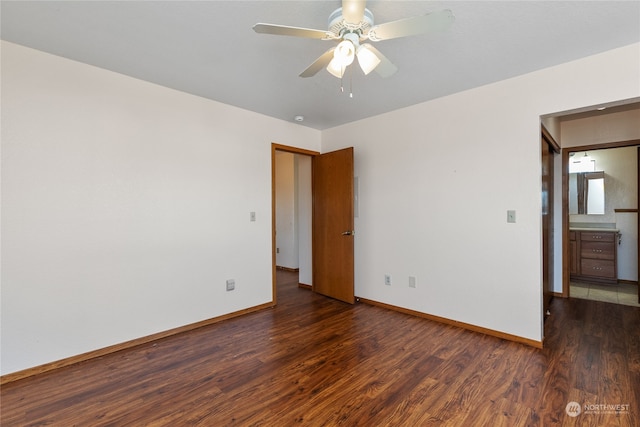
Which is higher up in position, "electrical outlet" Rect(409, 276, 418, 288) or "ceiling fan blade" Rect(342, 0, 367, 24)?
"ceiling fan blade" Rect(342, 0, 367, 24)

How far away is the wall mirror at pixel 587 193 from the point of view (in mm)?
4961

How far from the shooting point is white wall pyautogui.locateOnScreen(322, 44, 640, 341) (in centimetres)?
262

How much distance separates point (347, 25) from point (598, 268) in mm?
5552

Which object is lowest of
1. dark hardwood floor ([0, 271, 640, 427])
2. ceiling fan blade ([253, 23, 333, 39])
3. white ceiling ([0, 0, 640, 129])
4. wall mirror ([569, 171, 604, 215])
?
dark hardwood floor ([0, 271, 640, 427])

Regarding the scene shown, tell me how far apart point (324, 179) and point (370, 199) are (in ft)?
2.45

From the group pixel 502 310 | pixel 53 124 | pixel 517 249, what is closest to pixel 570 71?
pixel 517 249

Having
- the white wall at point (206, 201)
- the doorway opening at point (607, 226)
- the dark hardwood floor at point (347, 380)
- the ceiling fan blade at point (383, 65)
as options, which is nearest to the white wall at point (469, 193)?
the white wall at point (206, 201)

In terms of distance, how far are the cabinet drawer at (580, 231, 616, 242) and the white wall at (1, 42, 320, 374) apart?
17.0 feet

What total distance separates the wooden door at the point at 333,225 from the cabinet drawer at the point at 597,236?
154 inches

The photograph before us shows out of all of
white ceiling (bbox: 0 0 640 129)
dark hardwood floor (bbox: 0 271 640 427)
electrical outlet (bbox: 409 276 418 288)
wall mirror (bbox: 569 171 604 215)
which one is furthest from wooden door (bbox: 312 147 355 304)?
wall mirror (bbox: 569 171 604 215)

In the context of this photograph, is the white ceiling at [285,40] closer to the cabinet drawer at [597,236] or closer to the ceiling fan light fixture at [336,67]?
the ceiling fan light fixture at [336,67]

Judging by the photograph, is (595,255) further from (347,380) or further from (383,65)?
(383,65)

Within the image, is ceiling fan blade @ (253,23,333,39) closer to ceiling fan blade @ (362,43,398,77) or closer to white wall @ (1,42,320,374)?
ceiling fan blade @ (362,43,398,77)

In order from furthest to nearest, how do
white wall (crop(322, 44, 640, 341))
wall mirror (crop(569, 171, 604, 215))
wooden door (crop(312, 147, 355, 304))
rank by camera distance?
wall mirror (crop(569, 171, 604, 215))
wooden door (crop(312, 147, 355, 304))
white wall (crop(322, 44, 640, 341))
